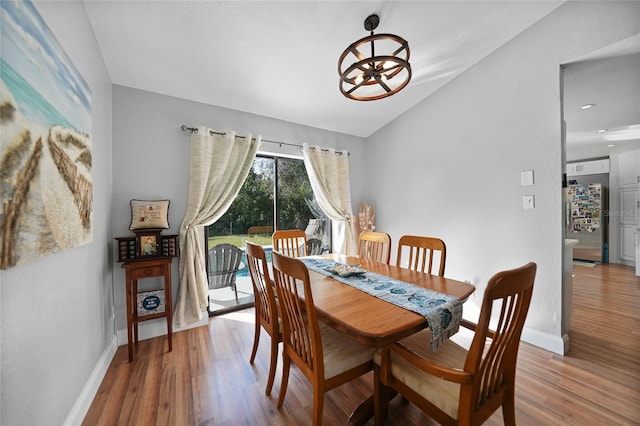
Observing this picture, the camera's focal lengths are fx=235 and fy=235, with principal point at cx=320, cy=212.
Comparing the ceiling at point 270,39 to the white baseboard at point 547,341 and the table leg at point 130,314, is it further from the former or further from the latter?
the white baseboard at point 547,341

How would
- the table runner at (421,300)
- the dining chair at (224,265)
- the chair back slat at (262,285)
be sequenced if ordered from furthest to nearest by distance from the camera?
the dining chair at (224,265), the chair back slat at (262,285), the table runner at (421,300)

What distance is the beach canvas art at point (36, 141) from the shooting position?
0.81 m

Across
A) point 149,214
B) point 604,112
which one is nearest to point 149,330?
point 149,214

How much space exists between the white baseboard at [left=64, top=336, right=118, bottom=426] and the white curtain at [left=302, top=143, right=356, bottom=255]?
2.69 metres

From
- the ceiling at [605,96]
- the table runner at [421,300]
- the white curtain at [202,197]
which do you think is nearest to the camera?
the table runner at [421,300]

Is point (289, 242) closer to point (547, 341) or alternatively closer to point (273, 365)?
point (273, 365)

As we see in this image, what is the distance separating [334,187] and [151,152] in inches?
90.0

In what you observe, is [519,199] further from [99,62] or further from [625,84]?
[99,62]

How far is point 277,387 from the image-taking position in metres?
1.66

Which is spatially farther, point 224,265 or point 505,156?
point 224,265

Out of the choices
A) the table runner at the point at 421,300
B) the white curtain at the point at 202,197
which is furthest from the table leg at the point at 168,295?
the table runner at the point at 421,300

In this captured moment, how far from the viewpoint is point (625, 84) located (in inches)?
92.5

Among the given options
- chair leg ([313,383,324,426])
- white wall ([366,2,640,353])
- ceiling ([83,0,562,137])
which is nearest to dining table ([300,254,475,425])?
chair leg ([313,383,324,426])

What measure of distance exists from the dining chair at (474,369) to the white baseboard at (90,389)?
5.44ft
